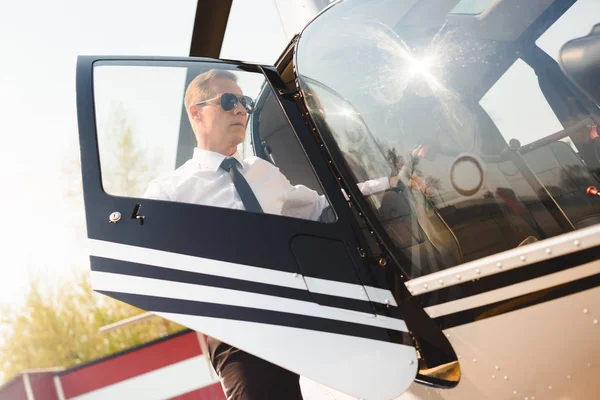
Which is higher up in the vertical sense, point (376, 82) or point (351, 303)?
point (376, 82)

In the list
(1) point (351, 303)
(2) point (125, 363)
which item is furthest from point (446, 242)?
(2) point (125, 363)

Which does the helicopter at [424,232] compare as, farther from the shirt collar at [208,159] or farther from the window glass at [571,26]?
the shirt collar at [208,159]

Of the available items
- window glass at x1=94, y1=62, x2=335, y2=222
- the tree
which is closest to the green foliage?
the tree

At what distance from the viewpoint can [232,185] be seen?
68.4 inches

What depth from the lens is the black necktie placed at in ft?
5.49

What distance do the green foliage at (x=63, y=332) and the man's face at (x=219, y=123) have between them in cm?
1210

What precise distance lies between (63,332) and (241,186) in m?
13.5

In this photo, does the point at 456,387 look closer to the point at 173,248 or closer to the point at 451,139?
the point at 451,139

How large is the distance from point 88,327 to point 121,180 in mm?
12956

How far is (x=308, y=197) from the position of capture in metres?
1.75

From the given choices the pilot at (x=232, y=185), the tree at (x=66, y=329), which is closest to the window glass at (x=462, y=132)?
the pilot at (x=232, y=185)

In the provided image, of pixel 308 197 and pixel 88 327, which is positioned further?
pixel 88 327

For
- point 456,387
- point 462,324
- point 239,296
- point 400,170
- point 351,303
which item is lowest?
point 456,387

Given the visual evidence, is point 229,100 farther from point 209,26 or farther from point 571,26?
point 209,26
